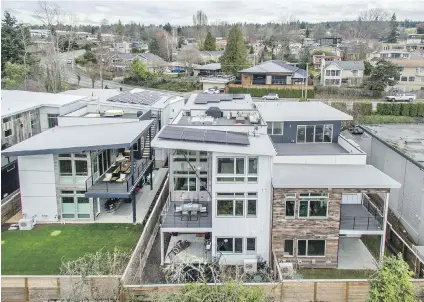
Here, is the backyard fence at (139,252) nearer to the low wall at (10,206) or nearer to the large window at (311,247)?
the large window at (311,247)

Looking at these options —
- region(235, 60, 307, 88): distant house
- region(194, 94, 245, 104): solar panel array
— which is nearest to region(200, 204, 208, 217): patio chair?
region(194, 94, 245, 104): solar panel array

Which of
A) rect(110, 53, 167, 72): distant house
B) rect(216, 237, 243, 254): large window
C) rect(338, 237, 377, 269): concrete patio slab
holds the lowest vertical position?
rect(338, 237, 377, 269): concrete patio slab

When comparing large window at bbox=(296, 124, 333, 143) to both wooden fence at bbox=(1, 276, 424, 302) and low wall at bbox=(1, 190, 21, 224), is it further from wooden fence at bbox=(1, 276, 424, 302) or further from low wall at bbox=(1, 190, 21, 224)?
low wall at bbox=(1, 190, 21, 224)

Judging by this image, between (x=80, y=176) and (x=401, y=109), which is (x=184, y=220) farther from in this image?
(x=401, y=109)

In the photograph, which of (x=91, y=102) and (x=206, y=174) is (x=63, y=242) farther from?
(x=91, y=102)

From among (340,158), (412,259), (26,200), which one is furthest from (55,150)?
(412,259)

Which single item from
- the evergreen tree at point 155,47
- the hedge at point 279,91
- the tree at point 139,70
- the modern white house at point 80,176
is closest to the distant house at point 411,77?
the hedge at point 279,91
